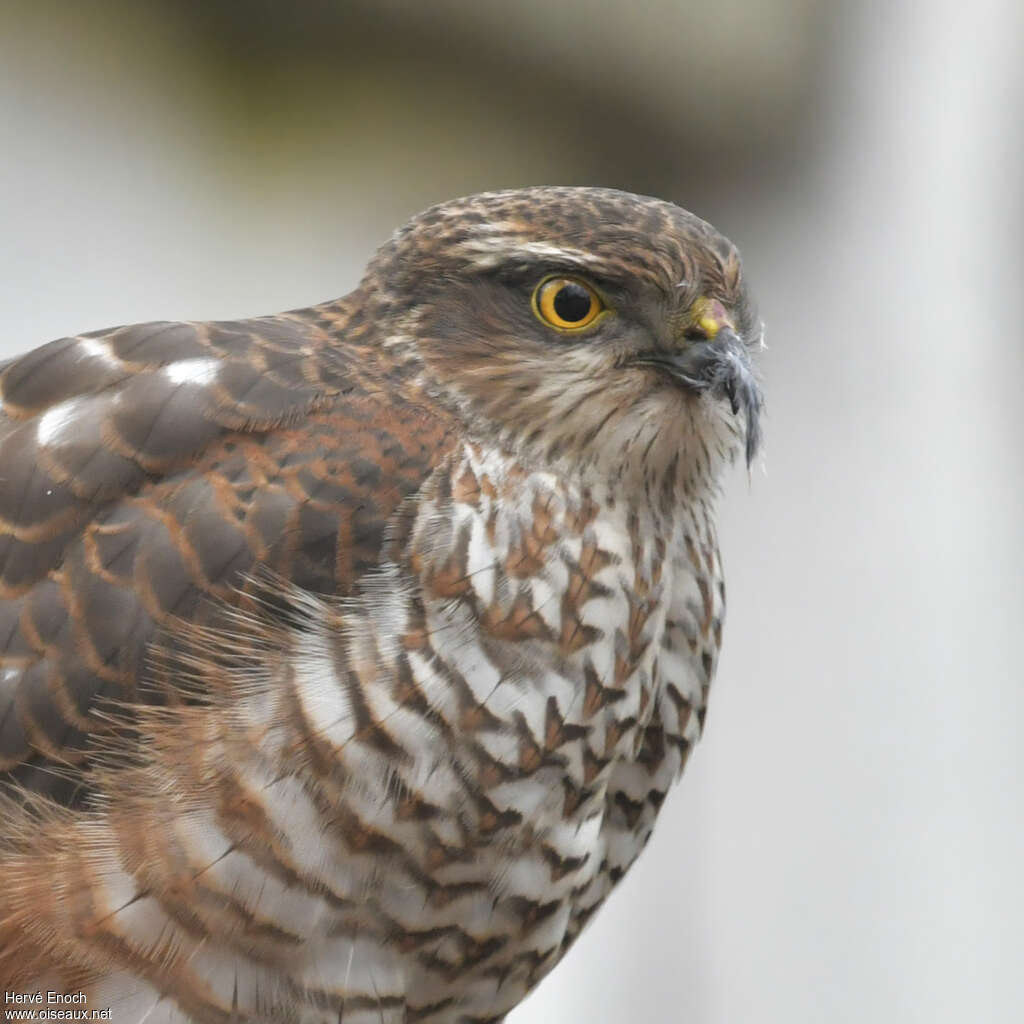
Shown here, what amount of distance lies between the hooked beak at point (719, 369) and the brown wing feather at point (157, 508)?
0.31 m

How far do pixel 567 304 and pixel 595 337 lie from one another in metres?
0.06

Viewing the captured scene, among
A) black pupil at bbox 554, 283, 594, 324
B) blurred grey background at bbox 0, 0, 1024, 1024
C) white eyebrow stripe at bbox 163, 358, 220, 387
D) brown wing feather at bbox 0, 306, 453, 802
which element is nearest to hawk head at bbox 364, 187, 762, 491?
black pupil at bbox 554, 283, 594, 324

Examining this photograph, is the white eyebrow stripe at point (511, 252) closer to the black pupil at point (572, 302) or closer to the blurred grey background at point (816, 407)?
the black pupil at point (572, 302)

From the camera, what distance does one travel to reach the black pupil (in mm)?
1979

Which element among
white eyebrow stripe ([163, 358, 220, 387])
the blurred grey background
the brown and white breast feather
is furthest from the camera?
the blurred grey background

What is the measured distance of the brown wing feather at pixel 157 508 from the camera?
181cm

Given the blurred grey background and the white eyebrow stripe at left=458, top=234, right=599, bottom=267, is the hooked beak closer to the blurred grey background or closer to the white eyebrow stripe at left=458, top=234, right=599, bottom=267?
the white eyebrow stripe at left=458, top=234, right=599, bottom=267

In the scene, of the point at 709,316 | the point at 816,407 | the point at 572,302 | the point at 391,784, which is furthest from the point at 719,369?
the point at 816,407

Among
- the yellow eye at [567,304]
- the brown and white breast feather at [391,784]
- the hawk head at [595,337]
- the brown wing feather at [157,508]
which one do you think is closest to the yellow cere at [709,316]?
the hawk head at [595,337]

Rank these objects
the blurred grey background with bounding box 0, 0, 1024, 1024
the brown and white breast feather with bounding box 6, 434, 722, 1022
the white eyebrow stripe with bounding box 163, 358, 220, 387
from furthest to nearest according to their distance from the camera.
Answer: the blurred grey background with bounding box 0, 0, 1024, 1024
the white eyebrow stripe with bounding box 163, 358, 220, 387
the brown and white breast feather with bounding box 6, 434, 722, 1022

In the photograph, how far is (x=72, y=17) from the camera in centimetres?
443

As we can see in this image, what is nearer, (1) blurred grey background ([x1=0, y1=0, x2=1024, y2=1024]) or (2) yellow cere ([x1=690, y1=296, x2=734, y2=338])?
(2) yellow cere ([x1=690, y1=296, x2=734, y2=338])

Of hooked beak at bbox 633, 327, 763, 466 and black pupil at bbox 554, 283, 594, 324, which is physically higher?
black pupil at bbox 554, 283, 594, 324

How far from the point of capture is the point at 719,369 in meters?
1.95
